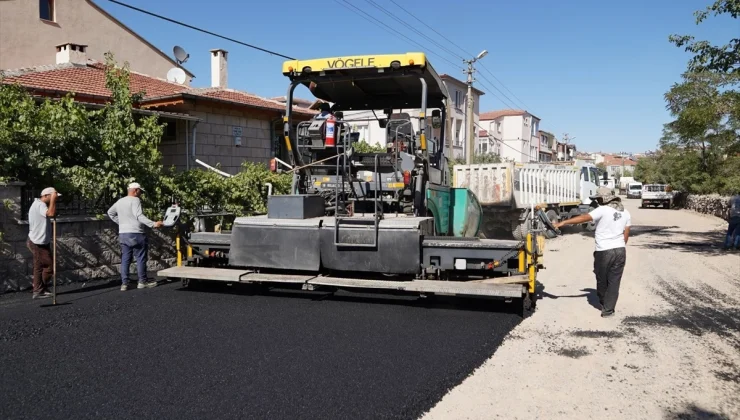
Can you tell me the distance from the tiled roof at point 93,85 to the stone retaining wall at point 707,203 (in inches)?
761

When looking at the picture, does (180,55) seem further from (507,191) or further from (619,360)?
(619,360)

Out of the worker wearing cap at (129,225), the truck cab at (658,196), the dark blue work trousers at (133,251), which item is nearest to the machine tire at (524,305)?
the worker wearing cap at (129,225)

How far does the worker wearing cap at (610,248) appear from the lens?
6.84 meters

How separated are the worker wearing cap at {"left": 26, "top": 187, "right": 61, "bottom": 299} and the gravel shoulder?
5.50 metres

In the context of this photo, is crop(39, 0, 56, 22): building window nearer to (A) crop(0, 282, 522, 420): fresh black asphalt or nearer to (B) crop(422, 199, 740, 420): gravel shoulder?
(A) crop(0, 282, 522, 420): fresh black asphalt

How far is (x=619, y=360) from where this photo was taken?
522 centimetres

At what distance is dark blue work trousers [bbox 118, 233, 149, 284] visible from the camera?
7805 mm

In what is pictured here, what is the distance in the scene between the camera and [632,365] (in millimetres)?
5074

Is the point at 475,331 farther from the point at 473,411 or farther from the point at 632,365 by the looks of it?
the point at 473,411

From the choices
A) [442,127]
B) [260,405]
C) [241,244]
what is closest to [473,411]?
[260,405]

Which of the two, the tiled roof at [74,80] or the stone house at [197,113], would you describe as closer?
the tiled roof at [74,80]

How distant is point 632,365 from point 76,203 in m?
7.41

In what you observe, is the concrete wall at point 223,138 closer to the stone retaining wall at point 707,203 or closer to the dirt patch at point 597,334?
the dirt patch at point 597,334

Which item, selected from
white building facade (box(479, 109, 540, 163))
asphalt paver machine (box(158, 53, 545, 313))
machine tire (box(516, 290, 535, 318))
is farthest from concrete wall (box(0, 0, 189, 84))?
white building facade (box(479, 109, 540, 163))
